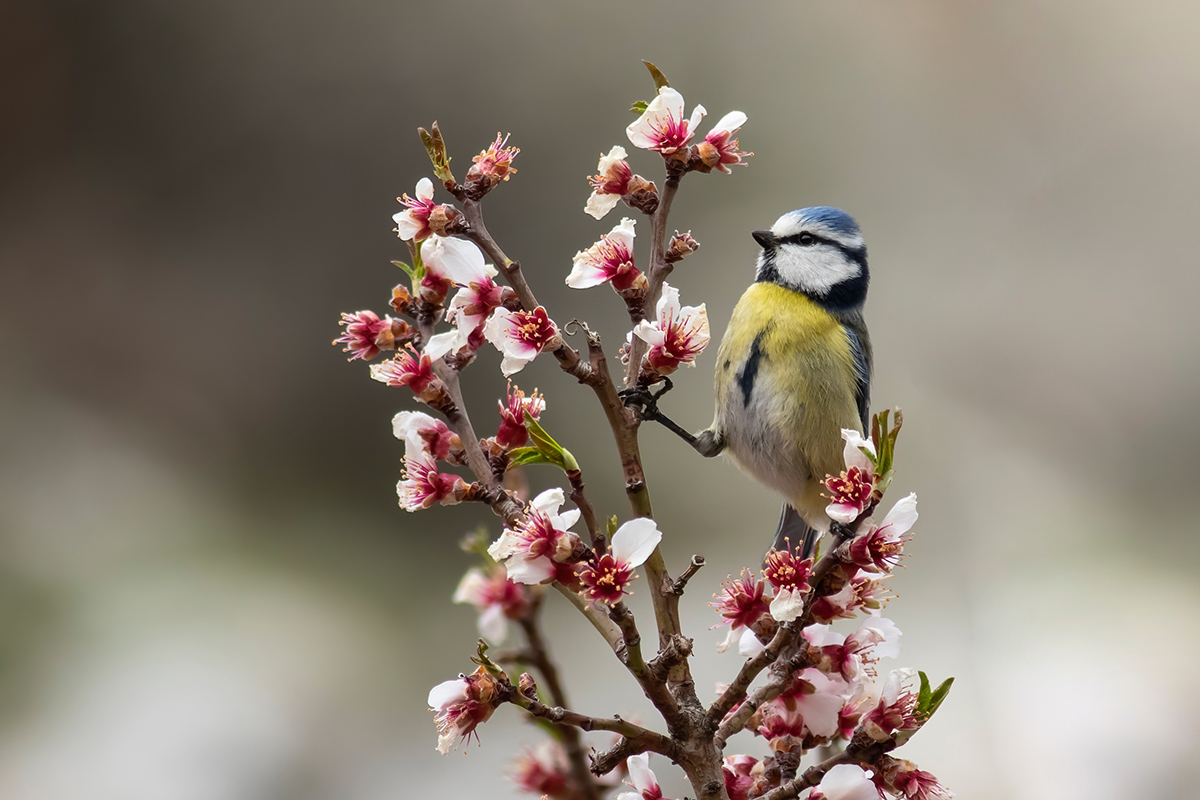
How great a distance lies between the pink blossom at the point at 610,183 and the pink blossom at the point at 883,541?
0.18 meters

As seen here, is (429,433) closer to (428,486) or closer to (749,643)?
(428,486)

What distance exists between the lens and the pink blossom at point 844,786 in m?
0.36

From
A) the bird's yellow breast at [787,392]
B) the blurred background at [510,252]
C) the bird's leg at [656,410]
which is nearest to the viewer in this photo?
the bird's leg at [656,410]

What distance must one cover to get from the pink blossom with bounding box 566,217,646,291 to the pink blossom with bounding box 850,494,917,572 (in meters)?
0.15

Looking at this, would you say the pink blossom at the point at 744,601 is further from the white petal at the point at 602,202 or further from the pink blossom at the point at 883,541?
the white petal at the point at 602,202

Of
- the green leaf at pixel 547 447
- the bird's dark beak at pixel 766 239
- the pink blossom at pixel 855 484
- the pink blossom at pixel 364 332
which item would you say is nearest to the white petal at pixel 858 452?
the pink blossom at pixel 855 484

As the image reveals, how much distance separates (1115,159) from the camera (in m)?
1.78

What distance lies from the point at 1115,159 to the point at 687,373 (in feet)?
3.13

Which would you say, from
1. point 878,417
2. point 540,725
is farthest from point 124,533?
point 878,417

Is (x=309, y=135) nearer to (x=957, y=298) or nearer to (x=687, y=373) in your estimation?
(x=687, y=373)

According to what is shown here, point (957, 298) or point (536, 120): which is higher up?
point (536, 120)

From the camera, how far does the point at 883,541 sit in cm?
34

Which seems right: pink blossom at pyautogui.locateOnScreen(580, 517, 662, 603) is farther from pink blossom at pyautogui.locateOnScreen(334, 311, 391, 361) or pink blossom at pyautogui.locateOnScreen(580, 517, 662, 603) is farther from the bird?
the bird

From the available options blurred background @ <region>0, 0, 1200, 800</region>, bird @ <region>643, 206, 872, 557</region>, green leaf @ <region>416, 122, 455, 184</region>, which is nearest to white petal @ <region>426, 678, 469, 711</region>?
green leaf @ <region>416, 122, 455, 184</region>
